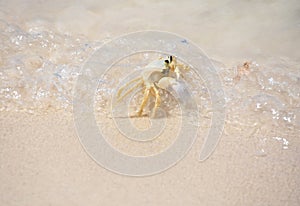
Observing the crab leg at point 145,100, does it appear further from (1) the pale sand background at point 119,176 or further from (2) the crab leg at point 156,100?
(1) the pale sand background at point 119,176

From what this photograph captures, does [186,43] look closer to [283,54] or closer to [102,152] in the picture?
[283,54]

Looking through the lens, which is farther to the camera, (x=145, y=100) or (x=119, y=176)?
(x=145, y=100)

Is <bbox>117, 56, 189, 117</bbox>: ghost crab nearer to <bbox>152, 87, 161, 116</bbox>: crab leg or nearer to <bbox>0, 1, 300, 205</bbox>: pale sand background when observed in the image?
<bbox>152, 87, 161, 116</bbox>: crab leg

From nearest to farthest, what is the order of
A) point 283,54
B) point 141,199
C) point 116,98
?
point 141,199 < point 116,98 < point 283,54

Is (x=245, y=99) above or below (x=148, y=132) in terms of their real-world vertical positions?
above

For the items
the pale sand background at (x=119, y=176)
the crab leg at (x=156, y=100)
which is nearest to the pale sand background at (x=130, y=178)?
the pale sand background at (x=119, y=176)

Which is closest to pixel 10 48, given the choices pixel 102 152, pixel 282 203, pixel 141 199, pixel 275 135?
pixel 102 152

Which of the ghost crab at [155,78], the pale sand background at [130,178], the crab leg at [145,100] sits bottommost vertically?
the pale sand background at [130,178]

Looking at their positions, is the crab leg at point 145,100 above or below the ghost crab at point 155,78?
below

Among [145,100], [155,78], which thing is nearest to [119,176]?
[145,100]

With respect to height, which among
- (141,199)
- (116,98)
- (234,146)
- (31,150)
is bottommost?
(141,199)

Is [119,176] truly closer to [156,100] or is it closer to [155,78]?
[156,100]
